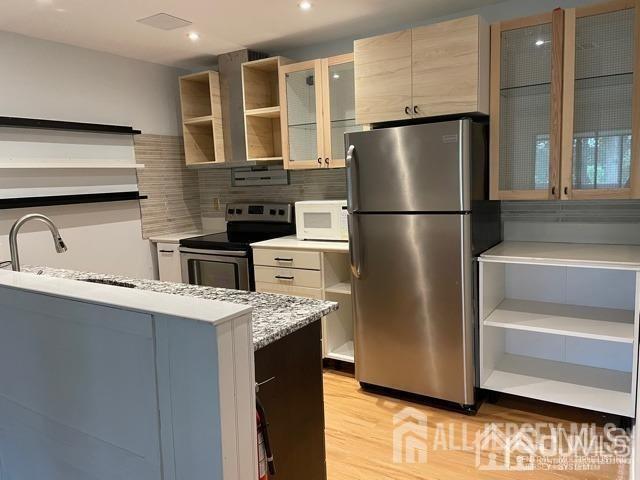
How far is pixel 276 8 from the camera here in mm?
2799

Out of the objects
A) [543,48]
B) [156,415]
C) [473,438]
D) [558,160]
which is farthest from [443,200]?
[156,415]

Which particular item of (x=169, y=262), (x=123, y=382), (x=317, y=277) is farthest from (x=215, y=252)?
(x=123, y=382)

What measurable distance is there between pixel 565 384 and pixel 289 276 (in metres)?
1.78

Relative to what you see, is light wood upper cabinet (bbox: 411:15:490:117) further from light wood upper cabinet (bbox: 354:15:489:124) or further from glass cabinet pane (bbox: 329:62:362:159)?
glass cabinet pane (bbox: 329:62:362:159)

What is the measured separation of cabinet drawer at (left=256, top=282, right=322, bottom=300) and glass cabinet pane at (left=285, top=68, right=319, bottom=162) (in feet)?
3.07

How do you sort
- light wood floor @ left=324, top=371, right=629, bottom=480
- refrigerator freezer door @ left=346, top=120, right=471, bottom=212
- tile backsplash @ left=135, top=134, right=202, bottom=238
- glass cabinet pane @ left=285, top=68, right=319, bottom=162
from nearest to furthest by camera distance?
light wood floor @ left=324, top=371, right=629, bottom=480, refrigerator freezer door @ left=346, top=120, right=471, bottom=212, glass cabinet pane @ left=285, top=68, right=319, bottom=162, tile backsplash @ left=135, top=134, right=202, bottom=238

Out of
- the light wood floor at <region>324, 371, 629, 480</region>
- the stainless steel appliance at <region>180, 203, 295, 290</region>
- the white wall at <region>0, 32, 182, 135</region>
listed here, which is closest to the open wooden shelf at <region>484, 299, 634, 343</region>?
the light wood floor at <region>324, 371, 629, 480</region>

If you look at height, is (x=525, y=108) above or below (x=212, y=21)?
below

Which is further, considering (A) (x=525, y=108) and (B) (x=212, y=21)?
(B) (x=212, y=21)

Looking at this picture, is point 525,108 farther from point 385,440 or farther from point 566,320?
point 385,440

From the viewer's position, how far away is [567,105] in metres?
2.43

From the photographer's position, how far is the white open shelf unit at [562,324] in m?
2.39

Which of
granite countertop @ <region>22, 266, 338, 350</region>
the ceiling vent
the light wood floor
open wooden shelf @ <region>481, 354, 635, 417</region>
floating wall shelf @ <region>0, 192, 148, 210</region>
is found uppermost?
the ceiling vent

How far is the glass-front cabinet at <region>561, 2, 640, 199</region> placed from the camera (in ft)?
7.66
